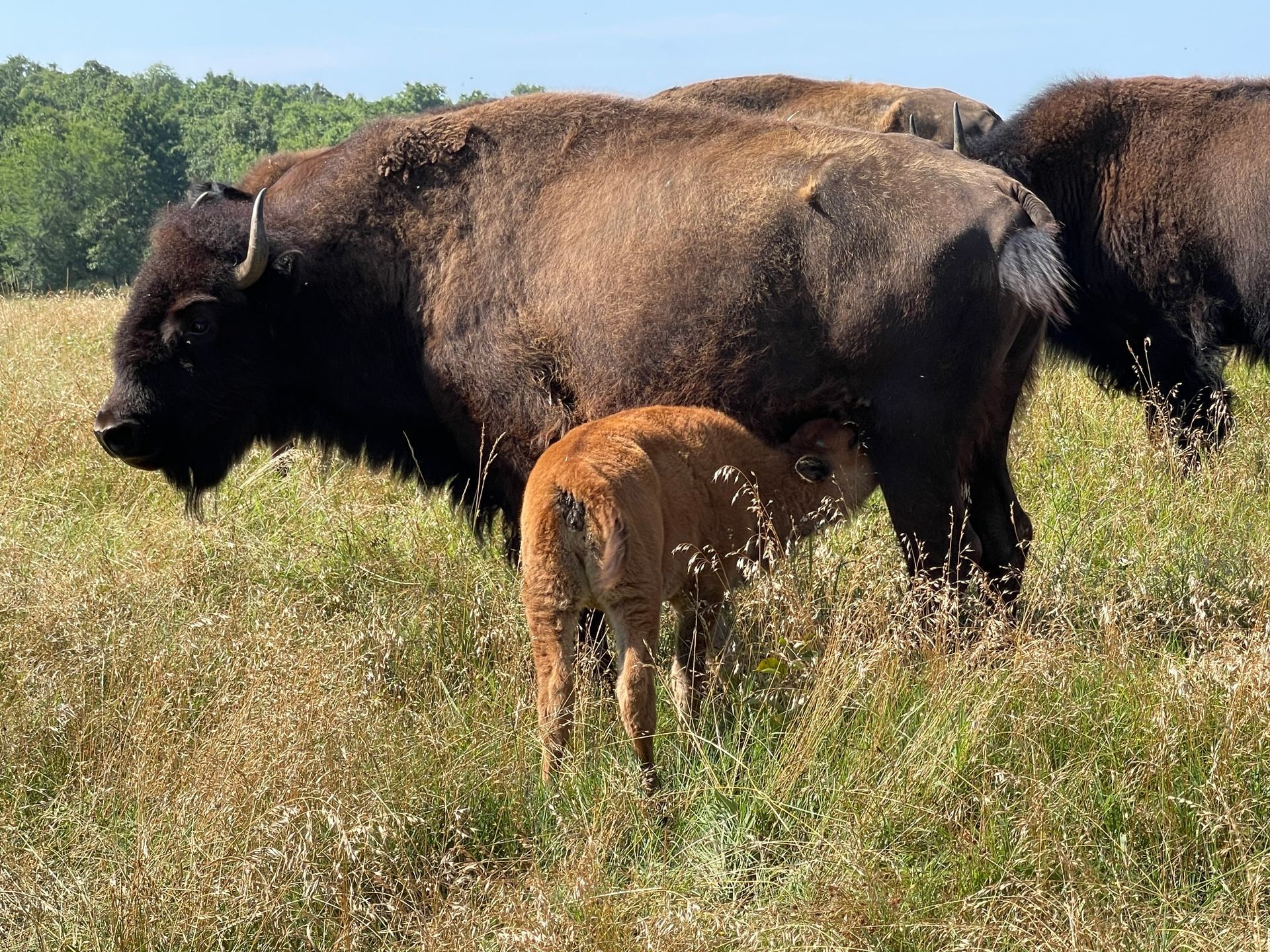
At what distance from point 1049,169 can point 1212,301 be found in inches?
50.9

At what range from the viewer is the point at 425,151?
17.4ft

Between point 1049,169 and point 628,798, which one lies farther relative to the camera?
point 1049,169

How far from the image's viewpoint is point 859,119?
10.5 m

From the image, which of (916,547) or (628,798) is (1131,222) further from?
(628,798)

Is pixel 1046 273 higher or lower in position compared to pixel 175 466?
higher

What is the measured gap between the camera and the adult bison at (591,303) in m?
4.43

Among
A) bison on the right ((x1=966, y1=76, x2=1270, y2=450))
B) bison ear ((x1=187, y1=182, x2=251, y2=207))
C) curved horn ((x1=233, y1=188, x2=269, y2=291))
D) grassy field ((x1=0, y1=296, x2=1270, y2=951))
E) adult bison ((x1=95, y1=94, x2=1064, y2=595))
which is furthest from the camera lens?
bison on the right ((x1=966, y1=76, x2=1270, y2=450))

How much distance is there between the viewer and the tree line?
167 ft

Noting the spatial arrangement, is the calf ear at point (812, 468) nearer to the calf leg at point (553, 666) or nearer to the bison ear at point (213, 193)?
the calf leg at point (553, 666)

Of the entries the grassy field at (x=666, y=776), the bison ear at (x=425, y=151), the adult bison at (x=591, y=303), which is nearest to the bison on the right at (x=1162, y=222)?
the grassy field at (x=666, y=776)

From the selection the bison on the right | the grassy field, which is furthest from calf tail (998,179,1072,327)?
the bison on the right

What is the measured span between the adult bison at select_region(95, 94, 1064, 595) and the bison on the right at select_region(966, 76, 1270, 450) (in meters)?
2.68

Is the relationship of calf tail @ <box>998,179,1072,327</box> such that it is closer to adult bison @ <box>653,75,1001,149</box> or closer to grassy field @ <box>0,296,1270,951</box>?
grassy field @ <box>0,296,1270,951</box>

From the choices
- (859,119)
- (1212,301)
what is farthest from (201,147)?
(1212,301)
